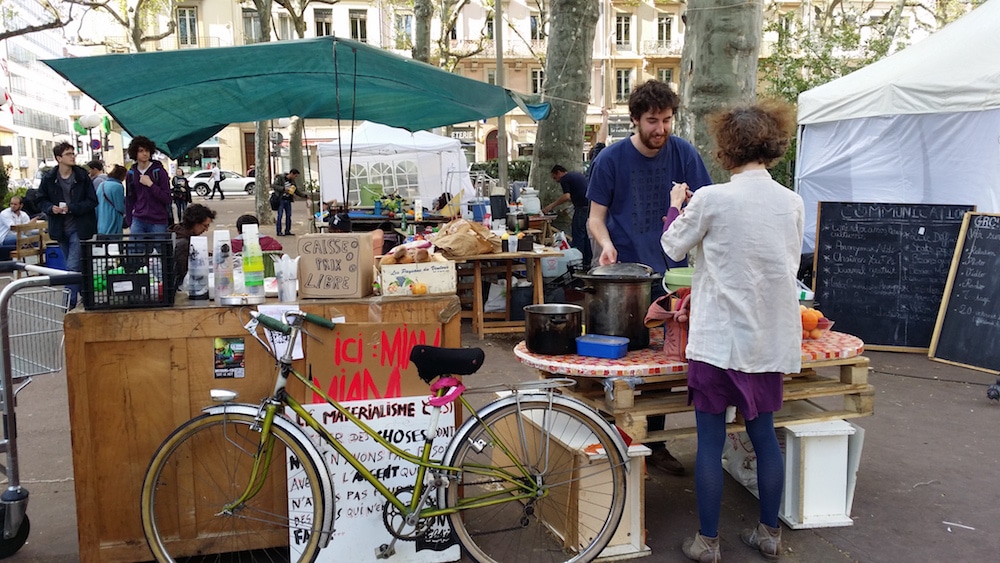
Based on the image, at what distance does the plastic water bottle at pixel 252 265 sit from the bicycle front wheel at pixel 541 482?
1.05 m

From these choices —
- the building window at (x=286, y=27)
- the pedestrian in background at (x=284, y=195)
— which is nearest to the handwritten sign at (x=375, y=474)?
the pedestrian in background at (x=284, y=195)

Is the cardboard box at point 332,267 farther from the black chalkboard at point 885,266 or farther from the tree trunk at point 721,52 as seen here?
the black chalkboard at point 885,266

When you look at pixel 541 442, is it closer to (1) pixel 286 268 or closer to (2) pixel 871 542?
(1) pixel 286 268

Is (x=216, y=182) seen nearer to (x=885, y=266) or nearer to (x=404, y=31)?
(x=404, y=31)

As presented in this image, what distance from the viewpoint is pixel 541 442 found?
349 cm

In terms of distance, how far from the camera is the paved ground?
3635 mm

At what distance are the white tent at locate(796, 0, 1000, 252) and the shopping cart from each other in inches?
340

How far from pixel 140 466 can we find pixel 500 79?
17.5 m

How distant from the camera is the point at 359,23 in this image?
49531 mm

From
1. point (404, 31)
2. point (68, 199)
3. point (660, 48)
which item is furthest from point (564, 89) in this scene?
point (660, 48)

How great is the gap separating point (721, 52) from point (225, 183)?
3704 centimetres

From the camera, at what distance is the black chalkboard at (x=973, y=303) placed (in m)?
6.80

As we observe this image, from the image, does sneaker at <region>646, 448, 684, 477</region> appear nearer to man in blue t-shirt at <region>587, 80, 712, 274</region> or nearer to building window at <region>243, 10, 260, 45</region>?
man in blue t-shirt at <region>587, 80, 712, 274</region>

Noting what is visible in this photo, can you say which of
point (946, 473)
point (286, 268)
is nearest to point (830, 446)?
point (946, 473)
